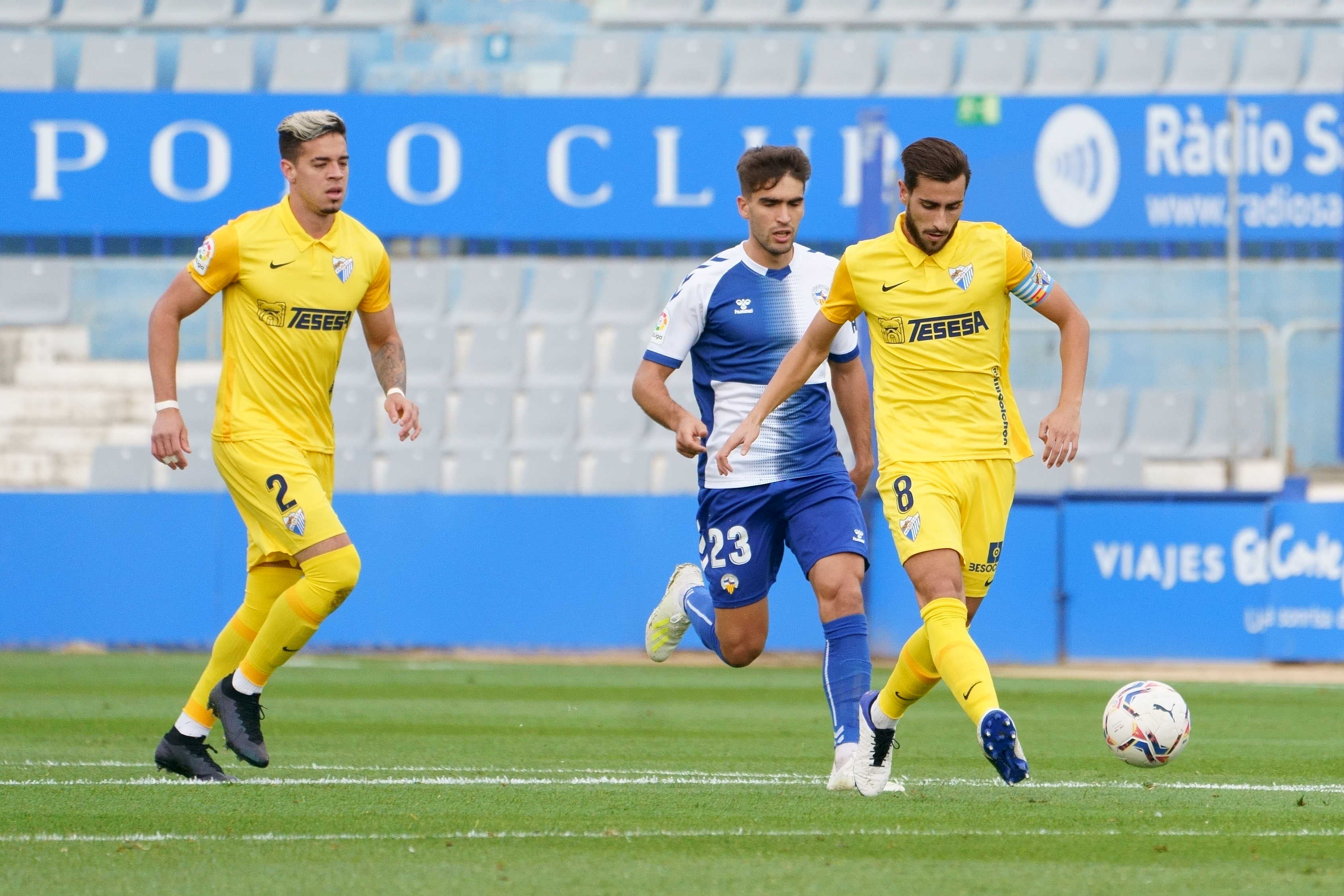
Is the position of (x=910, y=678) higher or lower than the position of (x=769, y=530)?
lower

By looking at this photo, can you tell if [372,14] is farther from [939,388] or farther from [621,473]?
[939,388]

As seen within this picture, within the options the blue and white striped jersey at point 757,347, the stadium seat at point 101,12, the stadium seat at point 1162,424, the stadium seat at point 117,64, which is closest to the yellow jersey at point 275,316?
the blue and white striped jersey at point 757,347

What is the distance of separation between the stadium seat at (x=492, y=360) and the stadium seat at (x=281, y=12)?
507 cm

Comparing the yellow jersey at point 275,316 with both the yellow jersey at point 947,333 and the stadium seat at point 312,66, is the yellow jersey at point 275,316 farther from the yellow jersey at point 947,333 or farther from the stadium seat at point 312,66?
the stadium seat at point 312,66

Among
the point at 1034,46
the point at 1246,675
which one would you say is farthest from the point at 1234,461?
the point at 1034,46

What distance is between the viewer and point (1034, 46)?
19.4m

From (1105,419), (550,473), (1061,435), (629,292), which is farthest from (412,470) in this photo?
(1061,435)

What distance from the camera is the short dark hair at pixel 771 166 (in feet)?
19.4

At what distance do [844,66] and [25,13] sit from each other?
9454 mm

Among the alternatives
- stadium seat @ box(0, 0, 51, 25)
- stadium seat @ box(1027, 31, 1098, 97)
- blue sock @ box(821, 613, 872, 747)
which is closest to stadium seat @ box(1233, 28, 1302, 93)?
stadium seat @ box(1027, 31, 1098, 97)

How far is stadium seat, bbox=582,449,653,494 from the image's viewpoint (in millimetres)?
16094

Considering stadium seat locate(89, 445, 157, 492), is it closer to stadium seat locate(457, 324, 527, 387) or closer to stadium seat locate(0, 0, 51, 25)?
stadium seat locate(457, 324, 527, 387)

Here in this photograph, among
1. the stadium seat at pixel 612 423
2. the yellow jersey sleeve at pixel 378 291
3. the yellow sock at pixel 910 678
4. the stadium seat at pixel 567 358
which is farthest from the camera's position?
the stadium seat at pixel 567 358

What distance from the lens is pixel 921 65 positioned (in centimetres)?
1906
